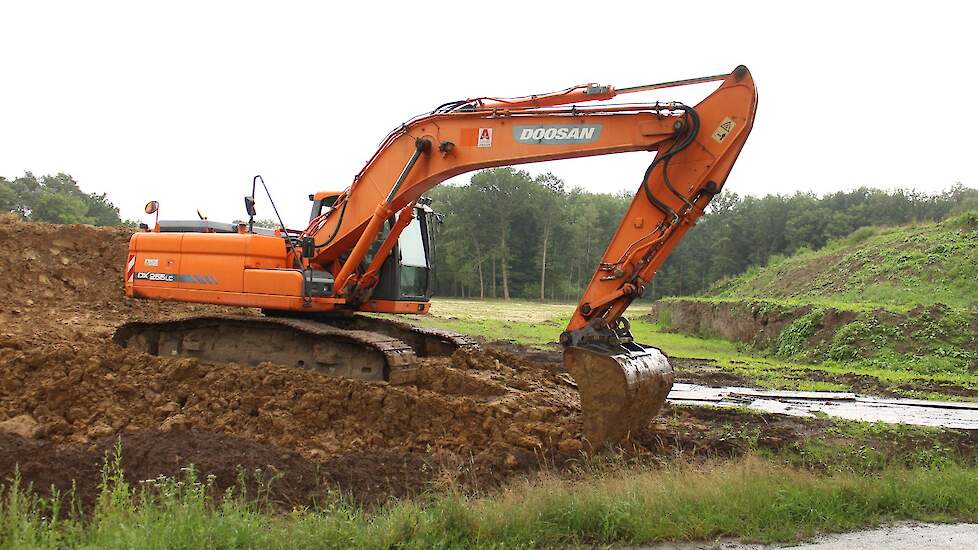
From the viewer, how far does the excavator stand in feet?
25.2

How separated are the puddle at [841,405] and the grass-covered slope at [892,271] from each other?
7.93 metres

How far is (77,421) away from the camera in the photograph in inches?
329

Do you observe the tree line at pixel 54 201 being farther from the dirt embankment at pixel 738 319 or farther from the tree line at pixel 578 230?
the dirt embankment at pixel 738 319

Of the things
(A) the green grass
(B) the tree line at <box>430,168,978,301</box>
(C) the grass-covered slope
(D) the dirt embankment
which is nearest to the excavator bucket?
(A) the green grass

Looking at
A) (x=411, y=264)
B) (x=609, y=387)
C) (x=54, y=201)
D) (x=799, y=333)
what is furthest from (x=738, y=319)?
(x=54, y=201)

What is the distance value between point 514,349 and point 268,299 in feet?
31.9

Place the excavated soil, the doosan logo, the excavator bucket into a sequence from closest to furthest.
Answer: the excavated soil → the excavator bucket → the doosan logo

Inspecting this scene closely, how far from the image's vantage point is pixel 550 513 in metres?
5.47

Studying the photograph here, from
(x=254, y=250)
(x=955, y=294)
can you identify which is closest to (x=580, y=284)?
(x=955, y=294)

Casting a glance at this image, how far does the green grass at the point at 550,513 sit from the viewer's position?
481 centimetres

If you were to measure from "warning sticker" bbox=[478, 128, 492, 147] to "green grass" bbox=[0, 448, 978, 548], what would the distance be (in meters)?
3.90

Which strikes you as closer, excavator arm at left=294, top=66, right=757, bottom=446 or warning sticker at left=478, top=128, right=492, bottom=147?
excavator arm at left=294, top=66, right=757, bottom=446

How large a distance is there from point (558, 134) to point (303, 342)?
4.05 m

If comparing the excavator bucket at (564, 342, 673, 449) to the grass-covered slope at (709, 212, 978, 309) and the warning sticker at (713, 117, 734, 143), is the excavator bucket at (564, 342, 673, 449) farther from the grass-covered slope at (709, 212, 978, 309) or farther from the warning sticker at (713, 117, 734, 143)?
the grass-covered slope at (709, 212, 978, 309)
